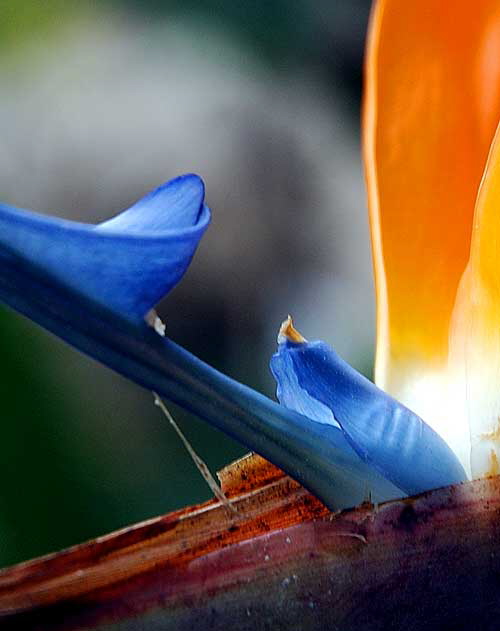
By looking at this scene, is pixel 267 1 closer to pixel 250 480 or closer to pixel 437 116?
pixel 437 116

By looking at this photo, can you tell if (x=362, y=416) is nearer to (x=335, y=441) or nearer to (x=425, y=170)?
(x=335, y=441)

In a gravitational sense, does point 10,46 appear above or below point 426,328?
above

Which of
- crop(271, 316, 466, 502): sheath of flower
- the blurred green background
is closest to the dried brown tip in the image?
crop(271, 316, 466, 502): sheath of flower

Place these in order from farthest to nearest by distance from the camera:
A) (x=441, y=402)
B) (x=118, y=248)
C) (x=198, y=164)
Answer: (x=198, y=164), (x=441, y=402), (x=118, y=248)

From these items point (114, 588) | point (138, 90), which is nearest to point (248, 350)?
point (138, 90)

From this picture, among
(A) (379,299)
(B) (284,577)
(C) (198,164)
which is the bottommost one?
(B) (284,577)

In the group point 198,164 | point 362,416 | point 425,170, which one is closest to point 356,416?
point 362,416
